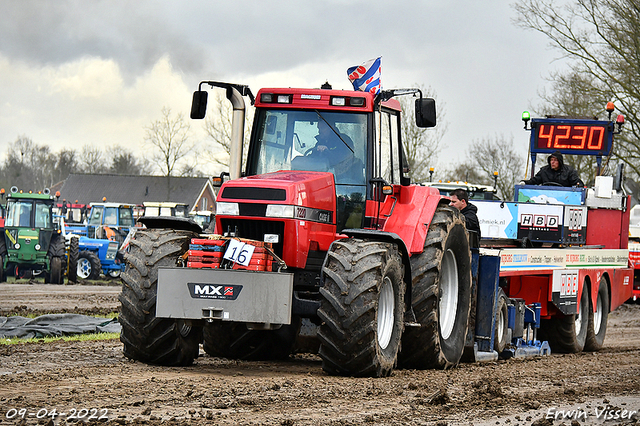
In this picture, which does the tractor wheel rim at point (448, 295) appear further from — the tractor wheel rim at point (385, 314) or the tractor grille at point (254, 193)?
the tractor grille at point (254, 193)

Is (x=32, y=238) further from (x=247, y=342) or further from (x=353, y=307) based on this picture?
(x=353, y=307)

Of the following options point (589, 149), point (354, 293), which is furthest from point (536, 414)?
point (589, 149)

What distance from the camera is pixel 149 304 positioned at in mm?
7598

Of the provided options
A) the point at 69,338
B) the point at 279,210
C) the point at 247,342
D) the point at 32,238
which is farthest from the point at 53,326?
the point at 32,238

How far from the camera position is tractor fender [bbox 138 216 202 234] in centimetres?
823

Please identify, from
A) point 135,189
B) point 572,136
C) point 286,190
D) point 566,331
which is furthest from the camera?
point 135,189

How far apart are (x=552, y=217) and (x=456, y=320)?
155 inches

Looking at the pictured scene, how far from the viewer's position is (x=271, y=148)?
8.58m

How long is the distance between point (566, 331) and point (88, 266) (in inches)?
744

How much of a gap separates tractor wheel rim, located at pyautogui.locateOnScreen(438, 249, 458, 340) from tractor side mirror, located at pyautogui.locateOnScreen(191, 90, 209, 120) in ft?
10.1

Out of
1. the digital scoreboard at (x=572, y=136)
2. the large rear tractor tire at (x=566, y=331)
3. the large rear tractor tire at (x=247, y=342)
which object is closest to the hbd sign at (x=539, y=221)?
the large rear tractor tire at (x=566, y=331)

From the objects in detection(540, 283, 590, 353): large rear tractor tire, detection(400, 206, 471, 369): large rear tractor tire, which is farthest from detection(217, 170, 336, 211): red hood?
detection(540, 283, 590, 353): large rear tractor tire

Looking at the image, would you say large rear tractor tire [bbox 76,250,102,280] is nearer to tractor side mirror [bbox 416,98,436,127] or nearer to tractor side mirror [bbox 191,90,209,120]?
tractor side mirror [bbox 191,90,209,120]

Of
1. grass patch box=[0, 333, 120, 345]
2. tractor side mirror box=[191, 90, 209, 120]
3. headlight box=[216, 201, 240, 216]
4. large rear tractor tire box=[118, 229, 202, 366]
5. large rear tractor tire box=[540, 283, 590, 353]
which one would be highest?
tractor side mirror box=[191, 90, 209, 120]
